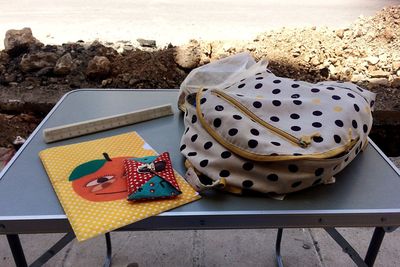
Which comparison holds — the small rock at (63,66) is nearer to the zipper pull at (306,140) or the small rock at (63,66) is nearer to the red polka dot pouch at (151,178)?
the red polka dot pouch at (151,178)

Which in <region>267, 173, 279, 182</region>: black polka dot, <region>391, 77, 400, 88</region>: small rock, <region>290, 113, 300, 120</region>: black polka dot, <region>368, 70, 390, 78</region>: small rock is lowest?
<region>391, 77, 400, 88</region>: small rock

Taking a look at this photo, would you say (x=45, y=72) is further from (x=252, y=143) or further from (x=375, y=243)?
(x=375, y=243)

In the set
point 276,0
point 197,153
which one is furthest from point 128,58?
point 276,0

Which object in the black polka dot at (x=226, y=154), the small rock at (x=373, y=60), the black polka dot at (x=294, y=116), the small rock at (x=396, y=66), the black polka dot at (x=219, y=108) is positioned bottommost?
the small rock at (x=396, y=66)

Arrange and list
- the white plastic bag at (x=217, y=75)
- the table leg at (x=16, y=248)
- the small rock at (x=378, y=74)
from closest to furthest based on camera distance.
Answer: the table leg at (x=16, y=248) → the white plastic bag at (x=217, y=75) → the small rock at (x=378, y=74)

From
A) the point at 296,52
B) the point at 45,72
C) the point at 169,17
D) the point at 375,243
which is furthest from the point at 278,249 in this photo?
the point at 169,17

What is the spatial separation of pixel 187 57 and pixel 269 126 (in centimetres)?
147

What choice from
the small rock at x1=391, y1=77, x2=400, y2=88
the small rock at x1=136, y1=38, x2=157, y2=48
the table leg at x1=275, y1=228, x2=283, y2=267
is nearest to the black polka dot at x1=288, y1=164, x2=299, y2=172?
the table leg at x1=275, y1=228, x2=283, y2=267

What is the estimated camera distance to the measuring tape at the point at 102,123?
3.43 feet

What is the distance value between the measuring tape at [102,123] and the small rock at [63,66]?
1249 mm

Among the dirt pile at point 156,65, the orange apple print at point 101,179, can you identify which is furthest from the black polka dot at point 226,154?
the dirt pile at point 156,65

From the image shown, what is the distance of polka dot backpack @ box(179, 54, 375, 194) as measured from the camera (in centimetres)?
80

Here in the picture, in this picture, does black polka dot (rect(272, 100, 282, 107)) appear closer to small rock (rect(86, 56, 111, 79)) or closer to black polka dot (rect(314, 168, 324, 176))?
black polka dot (rect(314, 168, 324, 176))

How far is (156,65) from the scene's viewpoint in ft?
7.32
